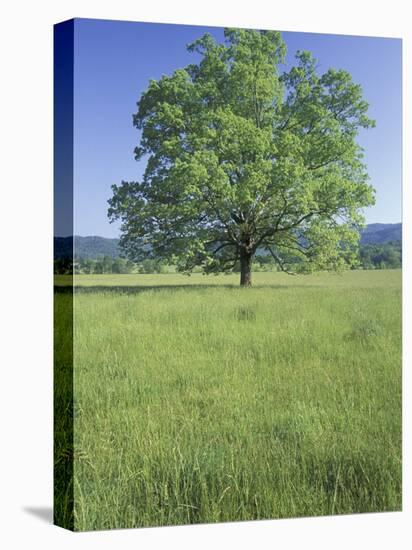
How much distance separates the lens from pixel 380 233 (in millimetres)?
9969

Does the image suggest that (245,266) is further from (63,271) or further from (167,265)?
(63,271)

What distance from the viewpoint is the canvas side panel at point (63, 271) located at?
835 cm

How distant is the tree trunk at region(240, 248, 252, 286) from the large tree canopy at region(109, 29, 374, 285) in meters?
0.01

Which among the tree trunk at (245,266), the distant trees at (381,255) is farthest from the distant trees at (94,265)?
the distant trees at (381,255)

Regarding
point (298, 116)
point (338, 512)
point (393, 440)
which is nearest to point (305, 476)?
point (338, 512)

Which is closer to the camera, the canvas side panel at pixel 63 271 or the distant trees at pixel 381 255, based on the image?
the canvas side panel at pixel 63 271

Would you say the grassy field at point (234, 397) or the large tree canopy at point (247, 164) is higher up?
the large tree canopy at point (247, 164)

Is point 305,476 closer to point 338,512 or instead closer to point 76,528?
point 338,512

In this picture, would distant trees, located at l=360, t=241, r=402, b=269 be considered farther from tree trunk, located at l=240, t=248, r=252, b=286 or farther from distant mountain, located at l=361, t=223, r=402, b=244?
tree trunk, located at l=240, t=248, r=252, b=286

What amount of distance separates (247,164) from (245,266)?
934 mm

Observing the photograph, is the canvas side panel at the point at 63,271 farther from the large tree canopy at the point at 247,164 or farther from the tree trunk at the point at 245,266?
the tree trunk at the point at 245,266

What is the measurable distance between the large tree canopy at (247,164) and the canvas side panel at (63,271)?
59 cm

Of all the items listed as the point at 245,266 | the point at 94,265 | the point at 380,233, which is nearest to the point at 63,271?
the point at 94,265

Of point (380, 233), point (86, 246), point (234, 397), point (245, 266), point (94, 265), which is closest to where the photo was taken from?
point (86, 246)
